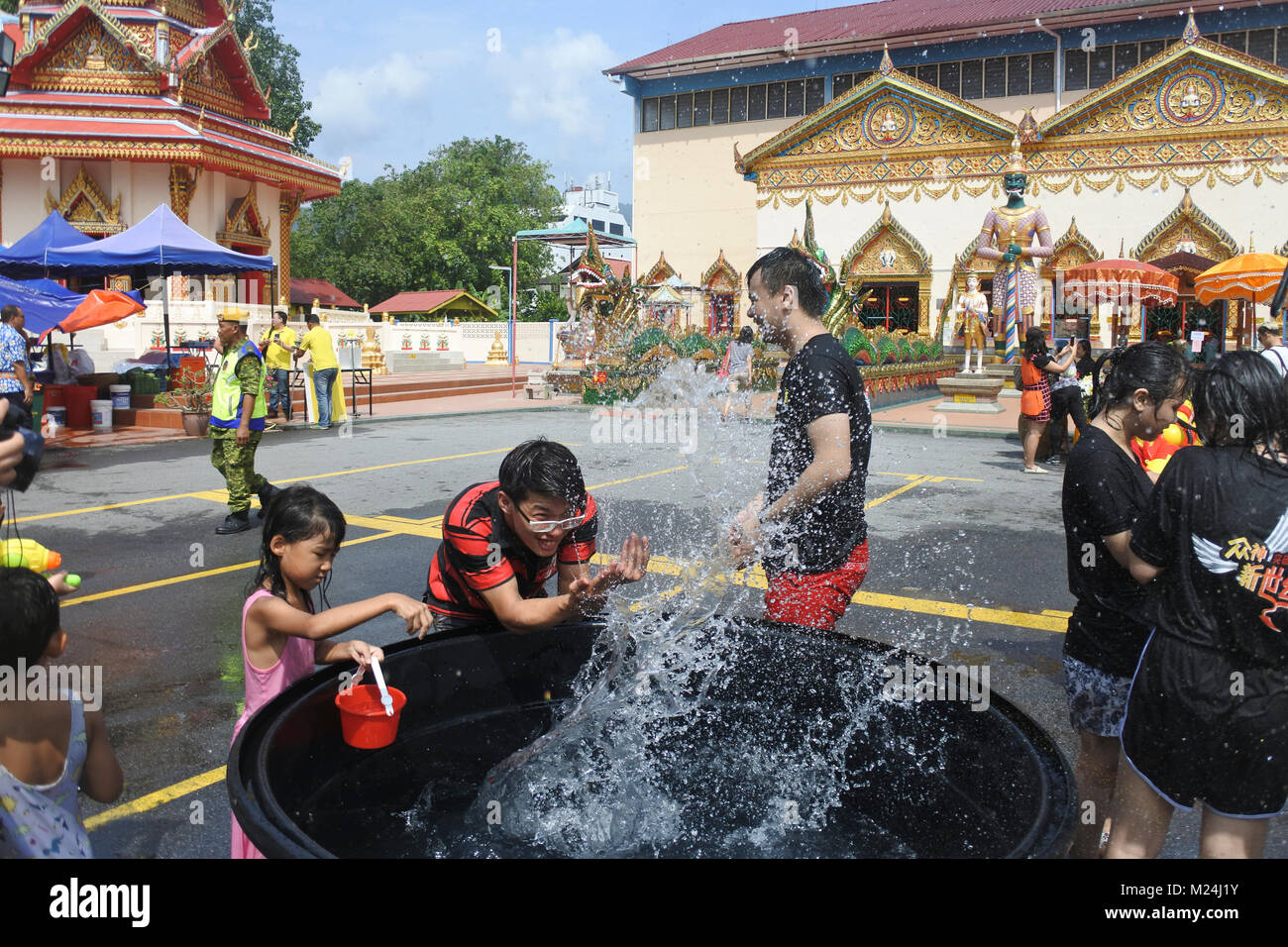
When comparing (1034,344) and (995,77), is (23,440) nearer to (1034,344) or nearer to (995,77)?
(1034,344)

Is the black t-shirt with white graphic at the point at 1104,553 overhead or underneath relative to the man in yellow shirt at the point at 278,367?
underneath

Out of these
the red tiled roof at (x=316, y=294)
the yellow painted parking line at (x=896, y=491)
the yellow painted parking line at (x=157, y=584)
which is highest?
the red tiled roof at (x=316, y=294)

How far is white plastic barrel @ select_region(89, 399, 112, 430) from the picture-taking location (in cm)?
1517

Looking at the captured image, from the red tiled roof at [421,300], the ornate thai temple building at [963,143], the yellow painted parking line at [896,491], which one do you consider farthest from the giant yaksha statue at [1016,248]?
the red tiled roof at [421,300]

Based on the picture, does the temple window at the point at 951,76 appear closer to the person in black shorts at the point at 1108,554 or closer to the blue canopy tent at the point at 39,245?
the blue canopy tent at the point at 39,245

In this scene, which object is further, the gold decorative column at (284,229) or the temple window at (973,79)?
the temple window at (973,79)

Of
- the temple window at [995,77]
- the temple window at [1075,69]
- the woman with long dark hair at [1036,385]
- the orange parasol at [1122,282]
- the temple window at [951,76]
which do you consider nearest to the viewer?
the woman with long dark hair at [1036,385]

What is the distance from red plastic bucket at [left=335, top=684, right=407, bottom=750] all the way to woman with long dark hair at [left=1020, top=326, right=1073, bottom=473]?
9.26 meters

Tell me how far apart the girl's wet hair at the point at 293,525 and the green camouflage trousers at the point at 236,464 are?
527 cm

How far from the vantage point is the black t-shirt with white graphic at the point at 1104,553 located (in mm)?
2812

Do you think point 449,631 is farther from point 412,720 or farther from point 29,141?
point 29,141

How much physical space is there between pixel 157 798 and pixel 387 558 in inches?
144
